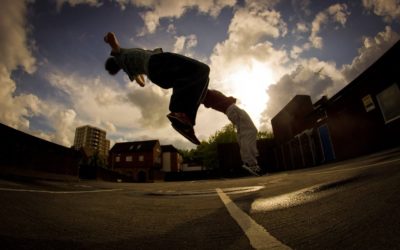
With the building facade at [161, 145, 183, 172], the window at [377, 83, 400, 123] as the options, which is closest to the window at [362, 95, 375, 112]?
the window at [377, 83, 400, 123]

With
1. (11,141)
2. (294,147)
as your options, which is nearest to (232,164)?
(294,147)

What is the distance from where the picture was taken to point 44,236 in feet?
3.22

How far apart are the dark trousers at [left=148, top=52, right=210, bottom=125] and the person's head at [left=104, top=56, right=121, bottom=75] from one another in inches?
38.3

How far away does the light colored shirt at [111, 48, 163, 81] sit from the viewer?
3004mm

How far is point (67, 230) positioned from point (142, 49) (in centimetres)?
264

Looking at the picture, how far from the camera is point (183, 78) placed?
2.75 m

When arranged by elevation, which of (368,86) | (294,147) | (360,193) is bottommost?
(360,193)

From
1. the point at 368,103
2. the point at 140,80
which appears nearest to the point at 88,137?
the point at 368,103

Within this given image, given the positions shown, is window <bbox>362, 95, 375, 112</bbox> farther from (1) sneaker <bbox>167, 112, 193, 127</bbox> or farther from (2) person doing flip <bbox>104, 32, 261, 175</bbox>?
(1) sneaker <bbox>167, 112, 193, 127</bbox>

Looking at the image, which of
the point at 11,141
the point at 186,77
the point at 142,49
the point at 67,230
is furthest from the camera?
the point at 11,141

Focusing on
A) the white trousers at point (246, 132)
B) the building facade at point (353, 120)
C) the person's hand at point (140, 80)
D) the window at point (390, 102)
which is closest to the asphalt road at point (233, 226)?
the white trousers at point (246, 132)

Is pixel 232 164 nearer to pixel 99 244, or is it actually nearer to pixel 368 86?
pixel 368 86

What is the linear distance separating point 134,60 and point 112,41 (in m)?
0.49

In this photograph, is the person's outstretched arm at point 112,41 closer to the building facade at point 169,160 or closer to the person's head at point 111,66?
the person's head at point 111,66
